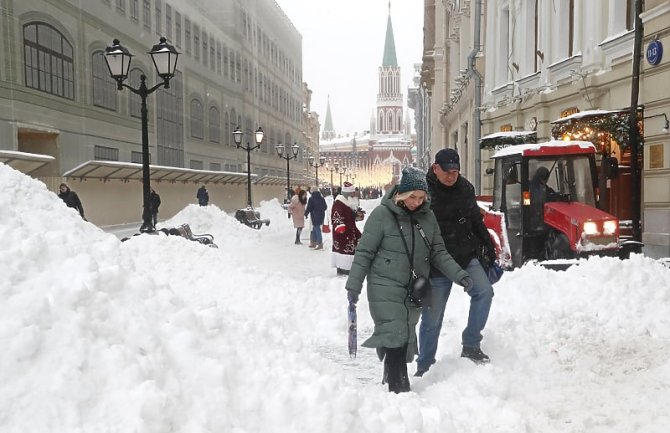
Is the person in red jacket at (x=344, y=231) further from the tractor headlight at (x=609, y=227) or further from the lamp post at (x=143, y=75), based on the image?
the tractor headlight at (x=609, y=227)

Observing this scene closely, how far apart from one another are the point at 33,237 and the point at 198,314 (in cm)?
114

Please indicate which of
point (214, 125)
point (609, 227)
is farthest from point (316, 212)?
point (214, 125)

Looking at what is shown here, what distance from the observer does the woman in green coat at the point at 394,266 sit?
172 inches

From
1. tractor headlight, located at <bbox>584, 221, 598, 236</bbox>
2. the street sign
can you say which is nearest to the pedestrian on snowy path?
the street sign

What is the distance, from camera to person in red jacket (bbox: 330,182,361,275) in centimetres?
1045

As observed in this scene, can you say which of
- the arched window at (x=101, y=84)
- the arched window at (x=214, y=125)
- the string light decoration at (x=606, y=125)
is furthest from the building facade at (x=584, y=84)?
the arched window at (x=214, y=125)

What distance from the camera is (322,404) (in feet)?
10.4

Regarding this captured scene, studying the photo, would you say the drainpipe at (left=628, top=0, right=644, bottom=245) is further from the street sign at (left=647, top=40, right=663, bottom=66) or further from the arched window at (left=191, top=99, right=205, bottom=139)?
the arched window at (left=191, top=99, right=205, bottom=139)

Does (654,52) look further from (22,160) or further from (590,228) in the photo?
(22,160)

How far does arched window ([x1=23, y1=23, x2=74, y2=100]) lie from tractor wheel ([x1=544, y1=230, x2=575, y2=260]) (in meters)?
19.3

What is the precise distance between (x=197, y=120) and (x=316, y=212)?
2708 cm

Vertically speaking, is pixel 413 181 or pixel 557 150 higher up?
pixel 557 150

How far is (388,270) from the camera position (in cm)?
440

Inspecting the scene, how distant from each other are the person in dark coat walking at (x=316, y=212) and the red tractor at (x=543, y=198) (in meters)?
6.45
